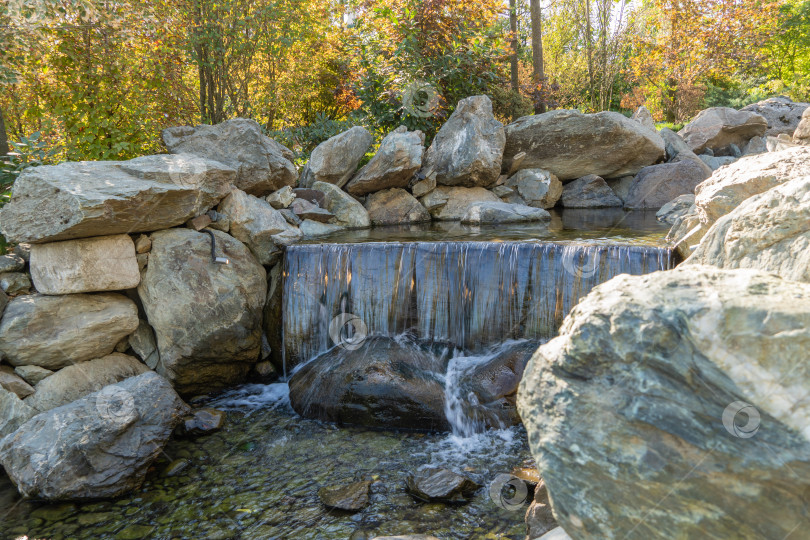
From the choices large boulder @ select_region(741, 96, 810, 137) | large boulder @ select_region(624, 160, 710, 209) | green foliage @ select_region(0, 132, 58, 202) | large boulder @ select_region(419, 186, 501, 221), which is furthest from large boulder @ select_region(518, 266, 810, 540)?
large boulder @ select_region(741, 96, 810, 137)

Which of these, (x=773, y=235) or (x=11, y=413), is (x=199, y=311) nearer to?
(x=11, y=413)

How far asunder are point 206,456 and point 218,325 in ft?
5.46

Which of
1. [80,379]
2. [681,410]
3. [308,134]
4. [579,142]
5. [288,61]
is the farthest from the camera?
[308,134]


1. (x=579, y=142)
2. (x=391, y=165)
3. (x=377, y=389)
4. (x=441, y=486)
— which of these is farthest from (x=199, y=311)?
(x=579, y=142)

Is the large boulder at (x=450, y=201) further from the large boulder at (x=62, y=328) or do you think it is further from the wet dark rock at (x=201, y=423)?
the wet dark rock at (x=201, y=423)

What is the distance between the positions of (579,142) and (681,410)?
9.77 m

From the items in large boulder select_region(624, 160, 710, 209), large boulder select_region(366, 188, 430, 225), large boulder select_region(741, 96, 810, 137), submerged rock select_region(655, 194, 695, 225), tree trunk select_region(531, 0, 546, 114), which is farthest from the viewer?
large boulder select_region(741, 96, 810, 137)

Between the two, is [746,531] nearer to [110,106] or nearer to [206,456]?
[206,456]

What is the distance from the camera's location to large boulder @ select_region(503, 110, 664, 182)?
10.5m

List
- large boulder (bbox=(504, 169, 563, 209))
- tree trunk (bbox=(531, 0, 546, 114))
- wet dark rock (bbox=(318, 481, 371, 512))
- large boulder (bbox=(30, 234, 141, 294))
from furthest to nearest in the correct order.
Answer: tree trunk (bbox=(531, 0, 546, 114)) < large boulder (bbox=(504, 169, 563, 209)) < large boulder (bbox=(30, 234, 141, 294)) < wet dark rock (bbox=(318, 481, 371, 512))

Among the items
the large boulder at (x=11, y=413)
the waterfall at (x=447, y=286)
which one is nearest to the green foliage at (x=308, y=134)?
the waterfall at (x=447, y=286)

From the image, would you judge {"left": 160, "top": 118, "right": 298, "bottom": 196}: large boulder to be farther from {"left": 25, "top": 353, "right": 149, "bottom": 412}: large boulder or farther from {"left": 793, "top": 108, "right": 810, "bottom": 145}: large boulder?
{"left": 793, "top": 108, "right": 810, "bottom": 145}: large boulder

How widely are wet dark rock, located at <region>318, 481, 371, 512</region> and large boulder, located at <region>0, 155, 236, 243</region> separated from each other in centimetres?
329

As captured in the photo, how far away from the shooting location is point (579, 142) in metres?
10.6
